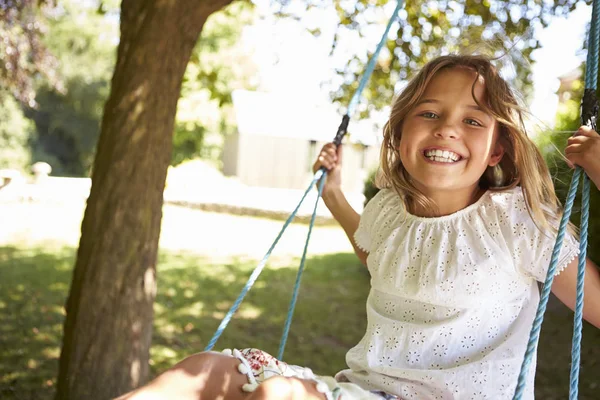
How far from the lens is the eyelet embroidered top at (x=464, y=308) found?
59.6 inches

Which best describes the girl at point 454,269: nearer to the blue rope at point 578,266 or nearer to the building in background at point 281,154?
the blue rope at point 578,266

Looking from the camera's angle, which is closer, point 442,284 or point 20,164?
point 442,284

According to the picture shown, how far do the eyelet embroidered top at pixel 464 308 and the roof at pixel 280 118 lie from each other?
59.2ft

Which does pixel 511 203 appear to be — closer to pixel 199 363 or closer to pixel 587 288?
pixel 587 288

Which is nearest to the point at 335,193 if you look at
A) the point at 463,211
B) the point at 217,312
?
the point at 463,211

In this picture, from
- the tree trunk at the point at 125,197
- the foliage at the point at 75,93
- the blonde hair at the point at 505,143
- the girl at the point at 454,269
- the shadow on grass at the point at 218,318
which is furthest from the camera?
the foliage at the point at 75,93

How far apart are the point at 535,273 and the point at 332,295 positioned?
538 centimetres

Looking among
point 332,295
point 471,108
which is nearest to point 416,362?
point 471,108

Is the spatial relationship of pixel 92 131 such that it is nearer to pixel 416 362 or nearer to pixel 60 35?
pixel 60 35

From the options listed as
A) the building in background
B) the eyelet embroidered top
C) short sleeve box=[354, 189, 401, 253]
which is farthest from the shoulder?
the building in background

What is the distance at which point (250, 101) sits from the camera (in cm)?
2278

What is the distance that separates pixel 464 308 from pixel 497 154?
17.1 inches

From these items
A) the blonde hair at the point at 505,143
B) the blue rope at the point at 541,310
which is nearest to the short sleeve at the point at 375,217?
the blonde hair at the point at 505,143

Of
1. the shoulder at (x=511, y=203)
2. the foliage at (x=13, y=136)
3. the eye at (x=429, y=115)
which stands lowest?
the foliage at (x=13, y=136)
